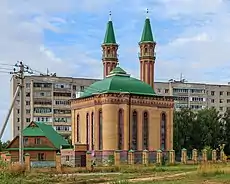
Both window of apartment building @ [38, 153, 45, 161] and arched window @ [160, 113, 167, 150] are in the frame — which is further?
arched window @ [160, 113, 167, 150]

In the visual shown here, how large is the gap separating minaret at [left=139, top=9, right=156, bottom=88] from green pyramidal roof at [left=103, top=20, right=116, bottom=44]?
4.24m

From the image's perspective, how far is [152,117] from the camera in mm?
67188

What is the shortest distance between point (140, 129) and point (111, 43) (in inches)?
612

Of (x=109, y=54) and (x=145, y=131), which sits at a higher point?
(x=109, y=54)

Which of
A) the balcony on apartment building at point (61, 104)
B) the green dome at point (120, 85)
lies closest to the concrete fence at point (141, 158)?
the green dome at point (120, 85)

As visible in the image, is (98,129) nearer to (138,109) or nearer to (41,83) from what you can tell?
(138,109)

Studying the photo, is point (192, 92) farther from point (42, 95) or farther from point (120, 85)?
point (120, 85)

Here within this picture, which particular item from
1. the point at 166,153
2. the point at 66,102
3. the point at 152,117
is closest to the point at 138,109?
the point at 152,117

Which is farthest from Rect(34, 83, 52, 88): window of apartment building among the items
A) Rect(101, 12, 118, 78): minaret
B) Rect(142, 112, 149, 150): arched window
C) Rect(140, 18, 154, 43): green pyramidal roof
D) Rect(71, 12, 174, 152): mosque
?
Rect(142, 112, 149, 150): arched window

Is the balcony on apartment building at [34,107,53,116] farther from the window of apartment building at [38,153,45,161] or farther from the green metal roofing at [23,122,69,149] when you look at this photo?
the window of apartment building at [38,153,45,161]

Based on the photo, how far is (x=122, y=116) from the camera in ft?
212

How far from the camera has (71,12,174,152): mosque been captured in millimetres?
64000

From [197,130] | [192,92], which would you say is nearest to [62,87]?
[192,92]

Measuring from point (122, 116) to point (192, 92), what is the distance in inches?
1723
